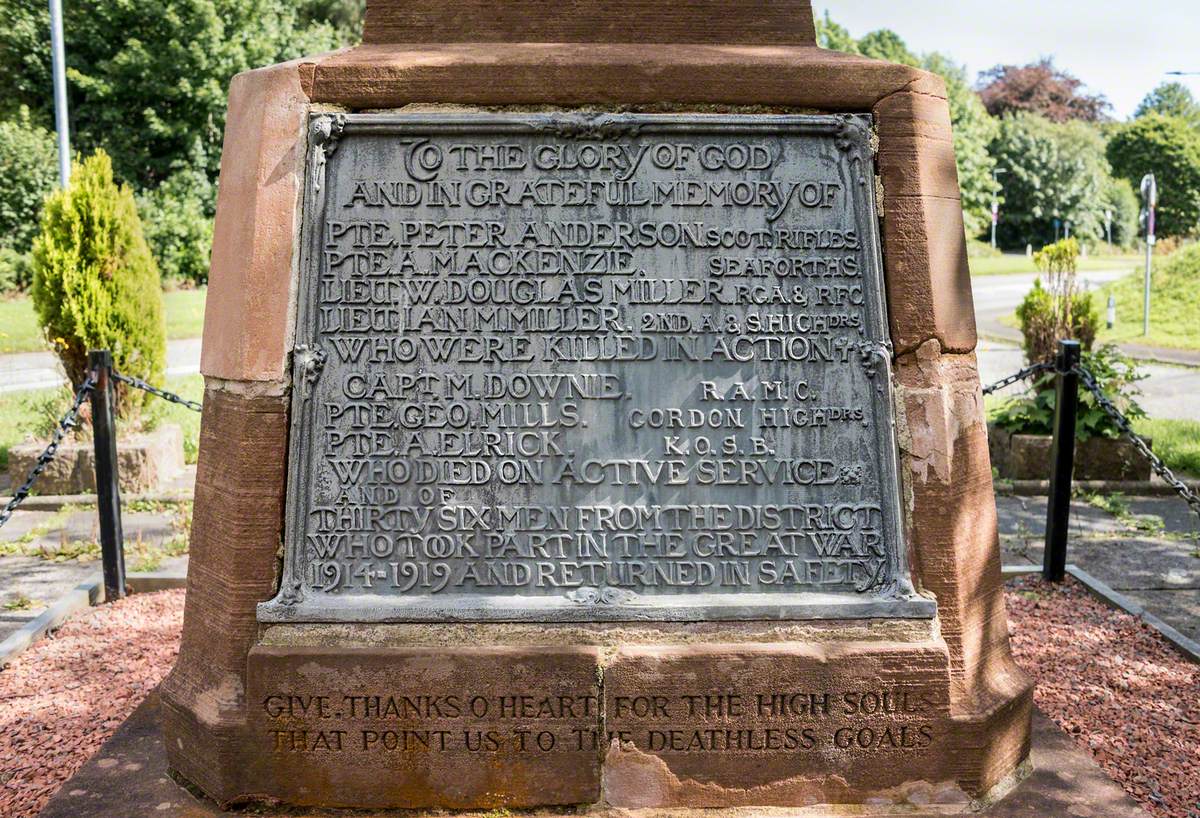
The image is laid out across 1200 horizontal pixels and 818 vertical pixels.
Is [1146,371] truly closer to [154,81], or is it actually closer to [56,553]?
[56,553]

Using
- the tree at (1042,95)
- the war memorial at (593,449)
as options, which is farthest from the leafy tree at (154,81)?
the tree at (1042,95)

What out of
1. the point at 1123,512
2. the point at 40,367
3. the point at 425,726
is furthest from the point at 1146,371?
the point at 40,367

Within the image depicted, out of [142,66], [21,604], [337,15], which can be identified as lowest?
[21,604]

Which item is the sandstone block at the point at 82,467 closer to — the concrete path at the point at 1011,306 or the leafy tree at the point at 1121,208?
the concrete path at the point at 1011,306

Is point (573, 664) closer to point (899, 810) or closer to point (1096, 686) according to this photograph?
point (899, 810)

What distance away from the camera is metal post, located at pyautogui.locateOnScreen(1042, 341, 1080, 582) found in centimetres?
557

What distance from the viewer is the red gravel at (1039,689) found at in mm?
3426

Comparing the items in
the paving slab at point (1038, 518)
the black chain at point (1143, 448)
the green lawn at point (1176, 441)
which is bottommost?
the paving slab at point (1038, 518)

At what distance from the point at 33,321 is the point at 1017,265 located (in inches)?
1404

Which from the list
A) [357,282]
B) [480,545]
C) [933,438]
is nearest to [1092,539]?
[933,438]

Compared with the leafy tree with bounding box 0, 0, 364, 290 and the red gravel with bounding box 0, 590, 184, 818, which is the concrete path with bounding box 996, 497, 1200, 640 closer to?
the red gravel with bounding box 0, 590, 184, 818

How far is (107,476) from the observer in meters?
5.66

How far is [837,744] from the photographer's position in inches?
119

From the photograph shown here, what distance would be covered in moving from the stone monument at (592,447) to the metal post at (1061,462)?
2.55m
